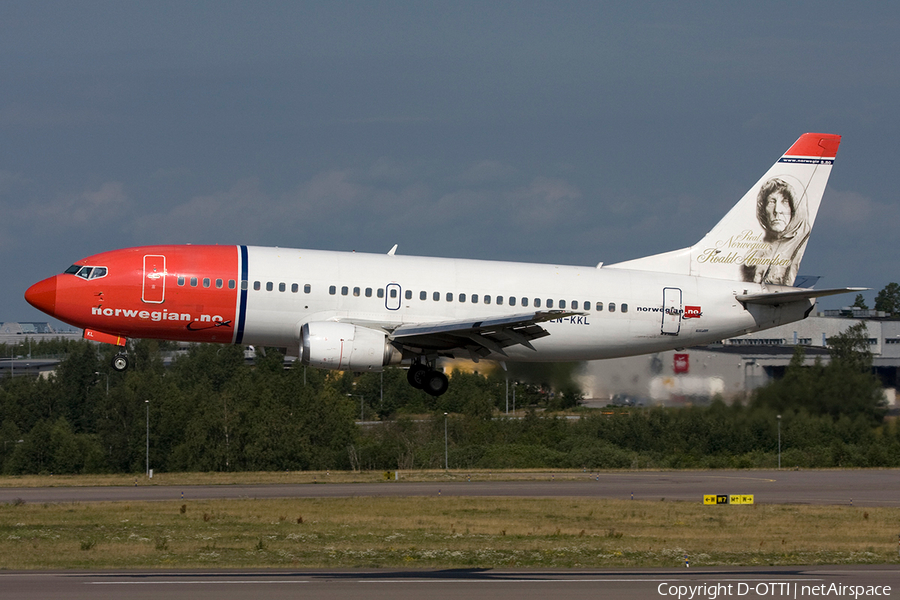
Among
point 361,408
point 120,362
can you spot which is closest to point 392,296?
point 120,362

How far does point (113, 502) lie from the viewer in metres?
→ 46.0

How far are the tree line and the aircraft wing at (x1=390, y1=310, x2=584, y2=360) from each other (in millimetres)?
4868

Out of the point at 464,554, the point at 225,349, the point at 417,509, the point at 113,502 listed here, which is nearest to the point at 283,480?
the point at 113,502

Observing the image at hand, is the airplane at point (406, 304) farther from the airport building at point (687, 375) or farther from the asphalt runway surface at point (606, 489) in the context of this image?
the asphalt runway surface at point (606, 489)

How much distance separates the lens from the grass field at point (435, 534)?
29.2 metres

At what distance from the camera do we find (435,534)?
1401 inches

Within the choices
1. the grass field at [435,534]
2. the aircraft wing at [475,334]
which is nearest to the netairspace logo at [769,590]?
the grass field at [435,534]

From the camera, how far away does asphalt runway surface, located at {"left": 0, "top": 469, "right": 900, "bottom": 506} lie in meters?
48.2

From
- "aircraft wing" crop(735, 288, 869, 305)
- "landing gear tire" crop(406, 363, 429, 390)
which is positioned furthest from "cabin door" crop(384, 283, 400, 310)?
"aircraft wing" crop(735, 288, 869, 305)

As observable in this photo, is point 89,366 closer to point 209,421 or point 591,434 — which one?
point 209,421

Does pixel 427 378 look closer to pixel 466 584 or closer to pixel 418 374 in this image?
pixel 418 374

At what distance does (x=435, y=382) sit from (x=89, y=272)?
11604 millimetres

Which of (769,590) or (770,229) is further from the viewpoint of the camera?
(770,229)

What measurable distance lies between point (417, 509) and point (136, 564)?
648 inches
